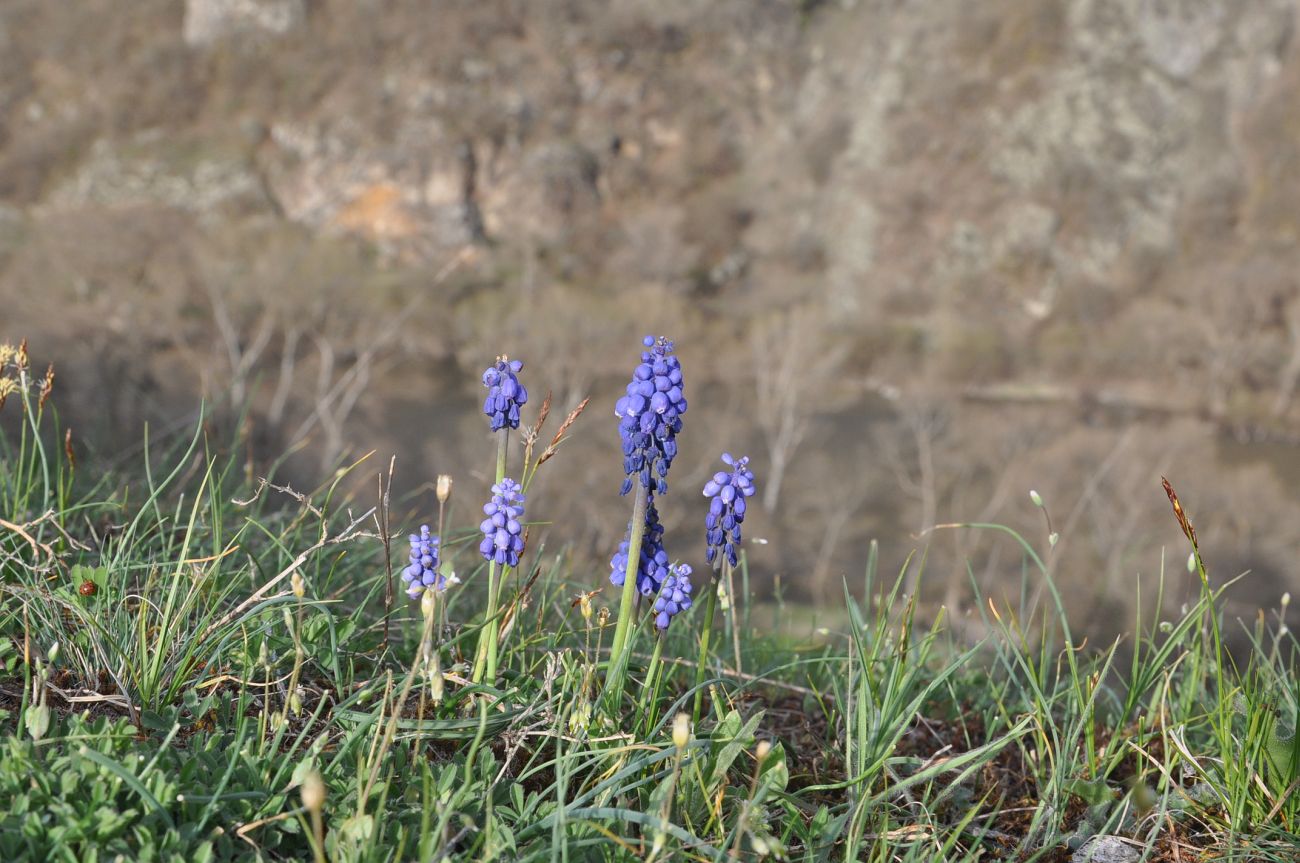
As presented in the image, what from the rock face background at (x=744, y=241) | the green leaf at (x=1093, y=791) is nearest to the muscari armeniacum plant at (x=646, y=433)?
the green leaf at (x=1093, y=791)

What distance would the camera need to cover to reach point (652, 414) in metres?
2.82

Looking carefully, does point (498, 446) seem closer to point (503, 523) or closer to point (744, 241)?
point (503, 523)

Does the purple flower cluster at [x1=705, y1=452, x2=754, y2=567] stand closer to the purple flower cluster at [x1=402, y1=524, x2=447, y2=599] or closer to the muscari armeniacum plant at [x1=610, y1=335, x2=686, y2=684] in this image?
the muscari armeniacum plant at [x1=610, y1=335, x2=686, y2=684]

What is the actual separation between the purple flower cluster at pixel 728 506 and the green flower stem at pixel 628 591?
22 cm

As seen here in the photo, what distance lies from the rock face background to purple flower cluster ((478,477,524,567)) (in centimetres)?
3667

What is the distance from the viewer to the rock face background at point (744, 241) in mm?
52594

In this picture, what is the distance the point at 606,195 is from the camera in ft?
367

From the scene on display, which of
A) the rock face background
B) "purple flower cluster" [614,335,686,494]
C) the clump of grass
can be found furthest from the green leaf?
the rock face background

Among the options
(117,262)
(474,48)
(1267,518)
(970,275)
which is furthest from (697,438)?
(474,48)

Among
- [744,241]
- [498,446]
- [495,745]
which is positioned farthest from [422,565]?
[744,241]

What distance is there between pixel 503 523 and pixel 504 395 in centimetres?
40

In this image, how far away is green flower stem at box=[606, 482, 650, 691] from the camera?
9.36 ft

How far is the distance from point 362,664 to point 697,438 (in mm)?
52837

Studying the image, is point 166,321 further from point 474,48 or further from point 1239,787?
point 474,48
